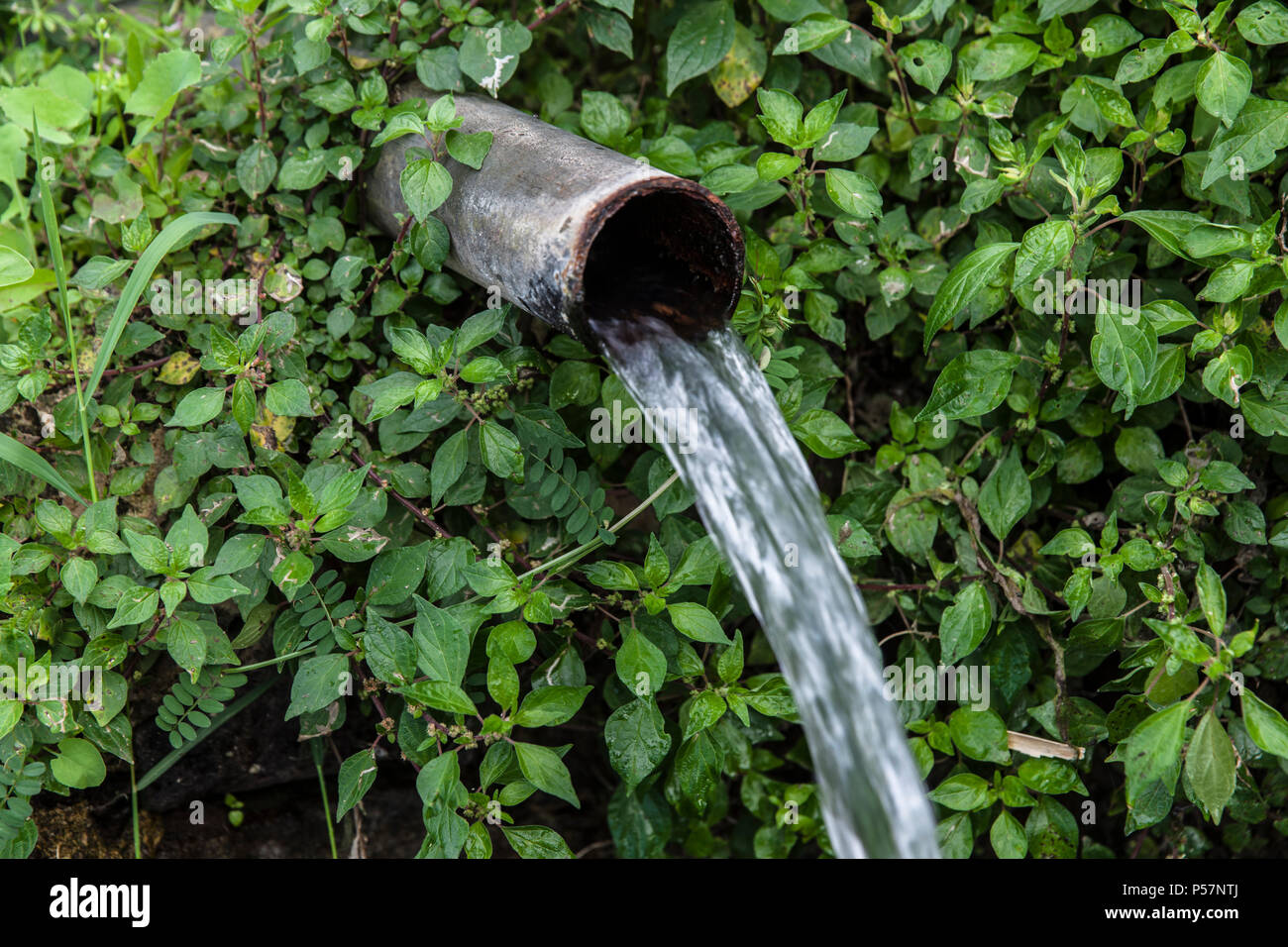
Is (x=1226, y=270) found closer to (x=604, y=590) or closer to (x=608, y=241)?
(x=608, y=241)

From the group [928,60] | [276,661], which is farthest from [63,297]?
[928,60]

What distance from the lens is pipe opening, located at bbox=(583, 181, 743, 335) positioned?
212cm

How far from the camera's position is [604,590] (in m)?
2.48

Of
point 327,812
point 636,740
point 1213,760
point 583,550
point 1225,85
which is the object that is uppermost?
point 1225,85

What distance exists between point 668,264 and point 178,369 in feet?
3.90

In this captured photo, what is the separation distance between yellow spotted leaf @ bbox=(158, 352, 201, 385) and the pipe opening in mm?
981

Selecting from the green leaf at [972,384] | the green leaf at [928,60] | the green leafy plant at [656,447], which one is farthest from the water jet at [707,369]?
the green leaf at [928,60]

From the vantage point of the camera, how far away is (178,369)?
2473 mm

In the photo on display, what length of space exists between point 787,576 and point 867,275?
1001 millimetres

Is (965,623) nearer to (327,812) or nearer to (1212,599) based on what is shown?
(1212,599)

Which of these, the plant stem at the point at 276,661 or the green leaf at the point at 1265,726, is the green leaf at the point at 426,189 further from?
the green leaf at the point at 1265,726

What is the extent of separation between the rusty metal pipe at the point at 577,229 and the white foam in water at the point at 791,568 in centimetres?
10

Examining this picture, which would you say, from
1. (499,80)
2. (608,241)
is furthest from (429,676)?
(499,80)

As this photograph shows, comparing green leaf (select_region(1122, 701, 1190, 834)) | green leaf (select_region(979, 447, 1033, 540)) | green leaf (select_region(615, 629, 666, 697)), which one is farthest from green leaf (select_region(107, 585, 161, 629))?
green leaf (select_region(1122, 701, 1190, 834))
